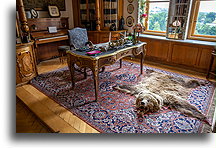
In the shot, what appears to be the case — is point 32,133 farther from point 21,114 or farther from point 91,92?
point 91,92

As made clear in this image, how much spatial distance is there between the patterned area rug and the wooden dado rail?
2.14 feet

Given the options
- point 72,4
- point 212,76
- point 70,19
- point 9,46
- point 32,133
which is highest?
point 72,4

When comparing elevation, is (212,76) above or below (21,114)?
above

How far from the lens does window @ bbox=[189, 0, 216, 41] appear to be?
3.91 m

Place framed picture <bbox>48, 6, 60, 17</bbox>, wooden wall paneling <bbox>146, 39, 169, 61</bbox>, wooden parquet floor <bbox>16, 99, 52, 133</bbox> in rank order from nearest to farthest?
wooden parquet floor <bbox>16, 99, 52, 133</bbox>, wooden wall paneling <bbox>146, 39, 169, 61</bbox>, framed picture <bbox>48, 6, 60, 17</bbox>

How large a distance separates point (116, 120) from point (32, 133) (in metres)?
1.13

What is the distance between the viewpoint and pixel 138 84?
3326 mm

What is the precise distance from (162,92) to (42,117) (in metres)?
2.09

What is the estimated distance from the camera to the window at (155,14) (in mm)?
4609

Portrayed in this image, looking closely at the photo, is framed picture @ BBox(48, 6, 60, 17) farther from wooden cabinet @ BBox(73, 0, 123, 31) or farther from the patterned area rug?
the patterned area rug

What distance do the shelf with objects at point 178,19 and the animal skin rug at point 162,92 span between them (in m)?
1.29

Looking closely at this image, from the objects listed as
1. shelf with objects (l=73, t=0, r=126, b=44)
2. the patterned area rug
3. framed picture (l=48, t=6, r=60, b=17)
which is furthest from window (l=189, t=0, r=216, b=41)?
framed picture (l=48, t=6, r=60, b=17)

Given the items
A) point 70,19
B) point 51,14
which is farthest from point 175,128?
point 70,19

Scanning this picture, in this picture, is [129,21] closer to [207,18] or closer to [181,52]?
[181,52]
